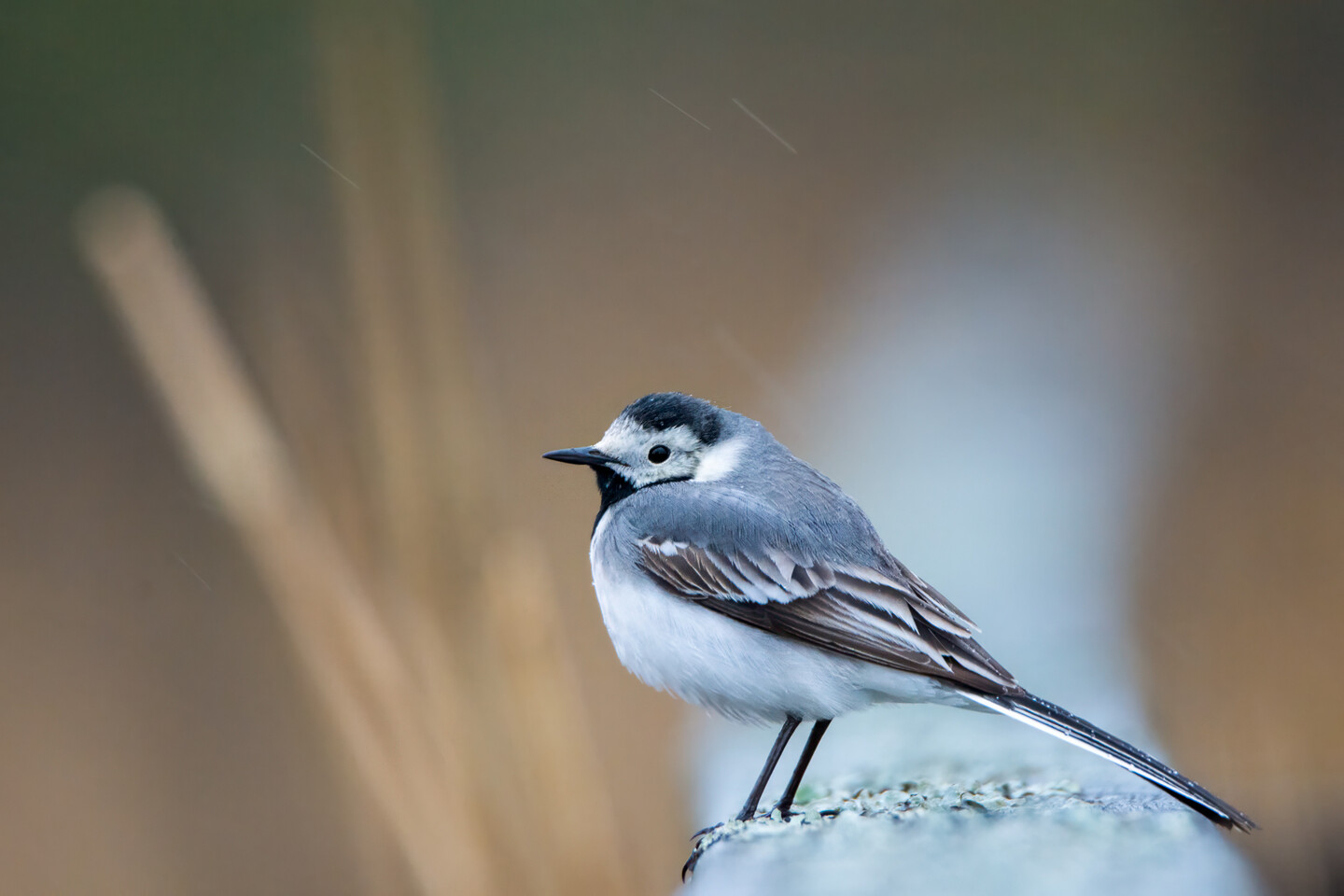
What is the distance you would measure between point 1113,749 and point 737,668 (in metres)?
0.52

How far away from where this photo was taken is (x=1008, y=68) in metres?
4.16

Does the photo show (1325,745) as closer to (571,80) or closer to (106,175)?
(571,80)

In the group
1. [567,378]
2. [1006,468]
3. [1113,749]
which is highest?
[567,378]

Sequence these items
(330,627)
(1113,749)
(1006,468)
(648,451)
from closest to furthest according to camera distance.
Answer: (1113,749)
(330,627)
(648,451)
(1006,468)

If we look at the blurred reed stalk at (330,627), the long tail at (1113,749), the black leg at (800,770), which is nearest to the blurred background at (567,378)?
the blurred reed stalk at (330,627)

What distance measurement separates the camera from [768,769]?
1.54 meters

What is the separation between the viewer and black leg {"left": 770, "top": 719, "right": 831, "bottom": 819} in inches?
59.5

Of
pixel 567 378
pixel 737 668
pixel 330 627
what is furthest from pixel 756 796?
pixel 567 378

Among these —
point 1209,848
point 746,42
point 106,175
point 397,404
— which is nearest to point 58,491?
point 106,175

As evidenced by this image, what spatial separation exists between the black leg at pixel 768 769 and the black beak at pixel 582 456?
510 millimetres

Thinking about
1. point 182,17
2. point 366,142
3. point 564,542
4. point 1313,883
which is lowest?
point 1313,883

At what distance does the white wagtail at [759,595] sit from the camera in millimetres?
1495

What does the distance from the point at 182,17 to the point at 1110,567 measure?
11.4 ft

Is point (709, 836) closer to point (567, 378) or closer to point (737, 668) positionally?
point (737, 668)
